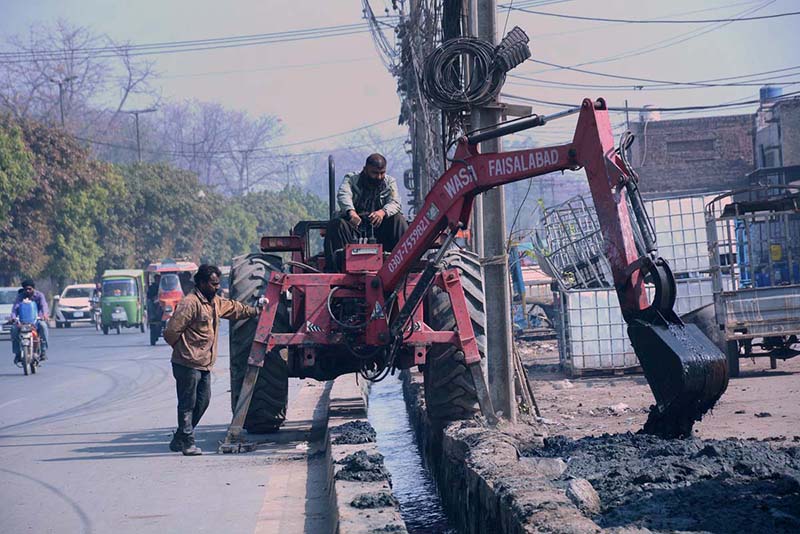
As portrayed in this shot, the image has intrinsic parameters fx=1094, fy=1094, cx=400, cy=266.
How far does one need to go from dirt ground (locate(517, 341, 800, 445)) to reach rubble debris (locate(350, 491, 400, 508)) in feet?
12.0

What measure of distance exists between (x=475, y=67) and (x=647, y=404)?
4740 mm

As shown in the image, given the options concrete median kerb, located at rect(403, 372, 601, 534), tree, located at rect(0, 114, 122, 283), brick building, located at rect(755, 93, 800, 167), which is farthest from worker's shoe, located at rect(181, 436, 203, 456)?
tree, located at rect(0, 114, 122, 283)

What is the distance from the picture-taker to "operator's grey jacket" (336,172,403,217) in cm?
1049

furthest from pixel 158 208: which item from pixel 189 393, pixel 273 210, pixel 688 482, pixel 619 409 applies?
pixel 688 482

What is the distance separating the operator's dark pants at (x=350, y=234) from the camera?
35.0 ft

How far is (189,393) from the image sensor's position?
1048 centimetres

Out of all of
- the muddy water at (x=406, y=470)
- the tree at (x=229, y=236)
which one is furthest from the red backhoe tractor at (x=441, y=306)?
the tree at (x=229, y=236)

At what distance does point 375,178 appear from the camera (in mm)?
10688

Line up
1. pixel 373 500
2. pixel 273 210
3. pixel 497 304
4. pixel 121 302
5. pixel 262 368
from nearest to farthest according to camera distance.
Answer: pixel 373 500 < pixel 262 368 < pixel 497 304 < pixel 121 302 < pixel 273 210

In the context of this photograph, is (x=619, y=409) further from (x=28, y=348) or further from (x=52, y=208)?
(x=52, y=208)

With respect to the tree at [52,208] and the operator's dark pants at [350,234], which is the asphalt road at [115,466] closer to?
the operator's dark pants at [350,234]

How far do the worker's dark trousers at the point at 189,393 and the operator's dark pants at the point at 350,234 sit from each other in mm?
1688

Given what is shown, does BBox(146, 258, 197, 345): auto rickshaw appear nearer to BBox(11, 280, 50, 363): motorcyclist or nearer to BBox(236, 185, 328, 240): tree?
BBox(11, 280, 50, 363): motorcyclist

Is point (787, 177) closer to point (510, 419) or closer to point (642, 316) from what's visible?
point (510, 419)
